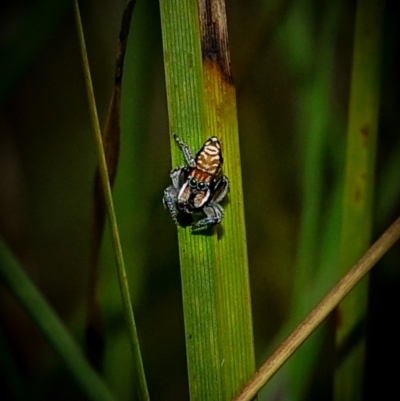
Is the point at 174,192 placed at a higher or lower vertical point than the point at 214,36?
lower

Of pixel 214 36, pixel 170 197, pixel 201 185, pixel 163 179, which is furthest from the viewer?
pixel 163 179

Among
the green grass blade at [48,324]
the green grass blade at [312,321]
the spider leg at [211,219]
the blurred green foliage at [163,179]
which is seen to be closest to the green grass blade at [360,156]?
the blurred green foliage at [163,179]

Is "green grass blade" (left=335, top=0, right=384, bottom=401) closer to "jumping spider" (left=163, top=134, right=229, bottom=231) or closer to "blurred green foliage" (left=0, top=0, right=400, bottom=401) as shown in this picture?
"blurred green foliage" (left=0, top=0, right=400, bottom=401)

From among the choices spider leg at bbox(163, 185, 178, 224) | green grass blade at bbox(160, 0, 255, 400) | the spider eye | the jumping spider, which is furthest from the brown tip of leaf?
spider leg at bbox(163, 185, 178, 224)

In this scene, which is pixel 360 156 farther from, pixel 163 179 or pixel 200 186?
pixel 163 179

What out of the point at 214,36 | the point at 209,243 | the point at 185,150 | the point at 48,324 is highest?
the point at 214,36

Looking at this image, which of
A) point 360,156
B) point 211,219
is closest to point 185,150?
point 211,219

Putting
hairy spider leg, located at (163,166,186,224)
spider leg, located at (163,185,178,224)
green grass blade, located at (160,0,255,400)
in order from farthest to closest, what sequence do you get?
spider leg, located at (163,185,178,224) → hairy spider leg, located at (163,166,186,224) → green grass blade, located at (160,0,255,400)
